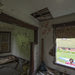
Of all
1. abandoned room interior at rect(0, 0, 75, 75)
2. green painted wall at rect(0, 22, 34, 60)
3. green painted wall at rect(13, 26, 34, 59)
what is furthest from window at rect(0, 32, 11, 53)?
abandoned room interior at rect(0, 0, 75, 75)

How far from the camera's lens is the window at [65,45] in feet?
5.34

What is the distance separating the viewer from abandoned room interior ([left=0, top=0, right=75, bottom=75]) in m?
1.30

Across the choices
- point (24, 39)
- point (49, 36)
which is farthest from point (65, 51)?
point (24, 39)

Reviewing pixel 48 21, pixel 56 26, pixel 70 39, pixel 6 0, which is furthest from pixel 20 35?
pixel 70 39

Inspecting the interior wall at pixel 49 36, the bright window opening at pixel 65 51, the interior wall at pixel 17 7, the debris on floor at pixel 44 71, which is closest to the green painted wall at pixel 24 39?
the interior wall at pixel 49 36

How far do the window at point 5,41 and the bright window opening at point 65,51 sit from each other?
2661mm

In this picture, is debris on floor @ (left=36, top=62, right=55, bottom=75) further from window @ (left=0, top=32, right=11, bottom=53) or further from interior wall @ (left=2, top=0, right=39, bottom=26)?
window @ (left=0, top=32, right=11, bottom=53)

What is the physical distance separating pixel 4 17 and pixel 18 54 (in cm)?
235

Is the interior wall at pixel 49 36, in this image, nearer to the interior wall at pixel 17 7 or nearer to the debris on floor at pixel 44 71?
the debris on floor at pixel 44 71

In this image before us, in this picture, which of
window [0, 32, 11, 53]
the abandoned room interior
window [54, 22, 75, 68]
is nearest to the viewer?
the abandoned room interior

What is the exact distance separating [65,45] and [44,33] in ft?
2.64

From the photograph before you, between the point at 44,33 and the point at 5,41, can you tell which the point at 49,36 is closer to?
the point at 44,33

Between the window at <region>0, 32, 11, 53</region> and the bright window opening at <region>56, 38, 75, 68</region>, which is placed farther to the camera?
the window at <region>0, 32, 11, 53</region>

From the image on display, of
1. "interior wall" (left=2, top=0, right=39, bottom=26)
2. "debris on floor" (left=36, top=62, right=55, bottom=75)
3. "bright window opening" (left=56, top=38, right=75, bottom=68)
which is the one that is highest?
"interior wall" (left=2, top=0, right=39, bottom=26)
